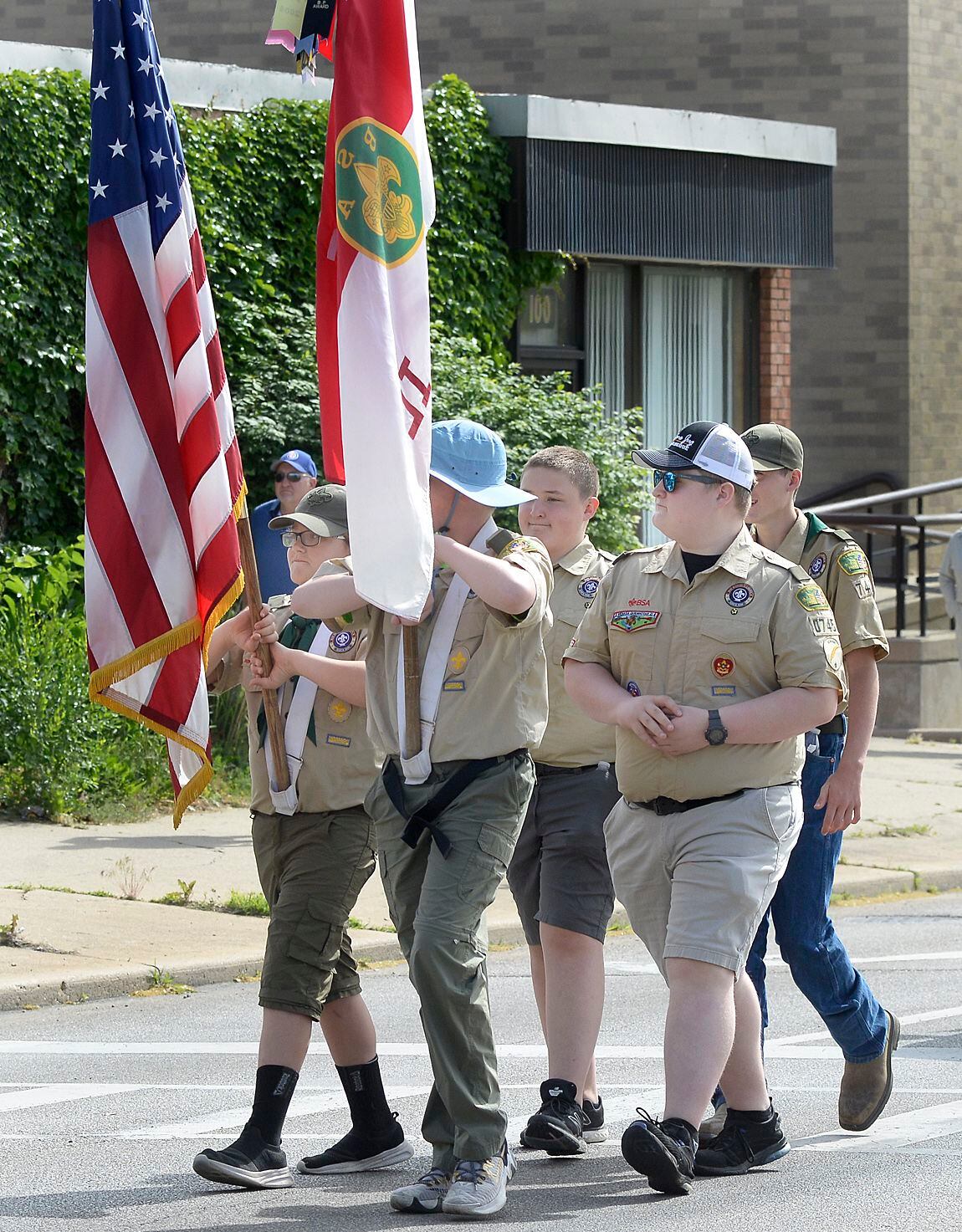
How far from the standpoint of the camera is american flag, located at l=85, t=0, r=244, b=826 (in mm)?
5695

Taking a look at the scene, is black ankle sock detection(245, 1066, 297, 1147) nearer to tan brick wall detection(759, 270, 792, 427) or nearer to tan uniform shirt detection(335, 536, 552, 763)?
tan uniform shirt detection(335, 536, 552, 763)

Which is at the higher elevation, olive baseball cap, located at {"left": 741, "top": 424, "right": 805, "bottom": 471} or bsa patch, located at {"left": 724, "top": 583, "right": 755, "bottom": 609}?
olive baseball cap, located at {"left": 741, "top": 424, "right": 805, "bottom": 471}

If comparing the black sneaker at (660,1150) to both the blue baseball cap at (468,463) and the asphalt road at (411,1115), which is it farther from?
the blue baseball cap at (468,463)

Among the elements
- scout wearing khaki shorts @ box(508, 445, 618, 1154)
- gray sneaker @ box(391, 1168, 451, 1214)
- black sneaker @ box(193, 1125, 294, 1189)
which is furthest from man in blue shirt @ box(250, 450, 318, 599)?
gray sneaker @ box(391, 1168, 451, 1214)

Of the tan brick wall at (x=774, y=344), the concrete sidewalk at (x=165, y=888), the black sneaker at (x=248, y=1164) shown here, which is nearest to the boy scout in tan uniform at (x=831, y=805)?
the black sneaker at (x=248, y=1164)

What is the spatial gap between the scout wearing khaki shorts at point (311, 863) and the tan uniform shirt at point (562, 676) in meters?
0.69

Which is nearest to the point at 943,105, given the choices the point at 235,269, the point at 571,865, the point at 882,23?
the point at 882,23

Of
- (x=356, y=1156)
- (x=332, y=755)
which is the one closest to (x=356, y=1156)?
(x=356, y=1156)

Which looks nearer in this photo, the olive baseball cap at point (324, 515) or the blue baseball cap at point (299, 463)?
the olive baseball cap at point (324, 515)

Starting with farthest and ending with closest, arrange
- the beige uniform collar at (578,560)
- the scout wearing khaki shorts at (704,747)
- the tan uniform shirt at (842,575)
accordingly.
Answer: the beige uniform collar at (578,560) < the tan uniform shirt at (842,575) < the scout wearing khaki shorts at (704,747)

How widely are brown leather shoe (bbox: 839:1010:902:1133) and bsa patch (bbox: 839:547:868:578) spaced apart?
143 cm

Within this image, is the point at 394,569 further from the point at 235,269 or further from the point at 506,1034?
the point at 235,269

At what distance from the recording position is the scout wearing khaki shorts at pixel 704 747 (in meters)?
5.13

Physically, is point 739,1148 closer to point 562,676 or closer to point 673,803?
point 673,803
